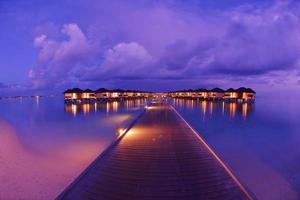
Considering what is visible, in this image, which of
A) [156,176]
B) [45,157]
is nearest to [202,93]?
[45,157]

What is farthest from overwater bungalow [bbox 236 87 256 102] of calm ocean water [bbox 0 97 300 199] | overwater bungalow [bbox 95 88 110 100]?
calm ocean water [bbox 0 97 300 199]

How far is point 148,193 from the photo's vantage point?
17.5 feet

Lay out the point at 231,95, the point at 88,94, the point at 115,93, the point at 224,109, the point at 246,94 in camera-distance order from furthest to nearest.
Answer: the point at 115,93, the point at 231,95, the point at 88,94, the point at 246,94, the point at 224,109

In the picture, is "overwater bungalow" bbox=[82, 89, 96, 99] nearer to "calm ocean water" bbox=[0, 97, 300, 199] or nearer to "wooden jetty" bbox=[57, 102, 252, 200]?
"calm ocean water" bbox=[0, 97, 300, 199]

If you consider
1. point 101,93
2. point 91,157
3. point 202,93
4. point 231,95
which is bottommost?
point 91,157

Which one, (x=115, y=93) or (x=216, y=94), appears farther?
(x=115, y=93)

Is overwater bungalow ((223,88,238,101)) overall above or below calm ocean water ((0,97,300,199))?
above


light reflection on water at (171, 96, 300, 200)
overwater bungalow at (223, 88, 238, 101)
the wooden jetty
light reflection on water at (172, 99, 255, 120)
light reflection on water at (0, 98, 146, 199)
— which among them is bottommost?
light reflection on water at (171, 96, 300, 200)

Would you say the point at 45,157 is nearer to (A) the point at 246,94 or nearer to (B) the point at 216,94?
(A) the point at 246,94

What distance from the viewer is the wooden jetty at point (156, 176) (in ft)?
17.3

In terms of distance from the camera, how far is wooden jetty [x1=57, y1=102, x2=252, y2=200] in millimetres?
5277

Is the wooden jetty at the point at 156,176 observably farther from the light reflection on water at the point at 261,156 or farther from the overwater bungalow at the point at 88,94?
the overwater bungalow at the point at 88,94

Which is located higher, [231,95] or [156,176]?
[231,95]

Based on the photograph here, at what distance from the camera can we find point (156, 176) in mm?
→ 6312
